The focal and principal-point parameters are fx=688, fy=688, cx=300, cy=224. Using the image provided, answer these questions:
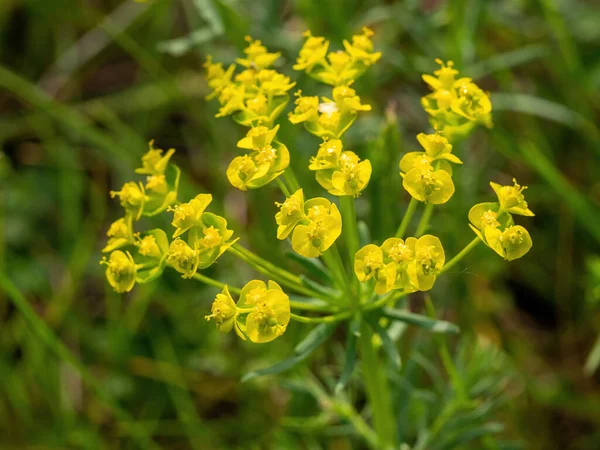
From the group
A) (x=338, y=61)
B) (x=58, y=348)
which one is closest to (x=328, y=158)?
(x=338, y=61)

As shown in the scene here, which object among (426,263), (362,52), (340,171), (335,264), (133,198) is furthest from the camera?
(362,52)

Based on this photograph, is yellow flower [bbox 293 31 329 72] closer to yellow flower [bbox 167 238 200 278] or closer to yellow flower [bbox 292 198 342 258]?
yellow flower [bbox 292 198 342 258]

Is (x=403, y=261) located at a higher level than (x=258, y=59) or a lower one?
lower

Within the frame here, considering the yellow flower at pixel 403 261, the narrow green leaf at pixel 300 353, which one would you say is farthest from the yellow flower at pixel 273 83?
the narrow green leaf at pixel 300 353

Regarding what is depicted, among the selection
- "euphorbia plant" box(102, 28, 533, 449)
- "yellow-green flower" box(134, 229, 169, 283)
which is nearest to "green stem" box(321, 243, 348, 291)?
"euphorbia plant" box(102, 28, 533, 449)

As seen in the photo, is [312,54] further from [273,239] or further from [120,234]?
[273,239]

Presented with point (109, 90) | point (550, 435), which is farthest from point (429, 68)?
point (109, 90)
